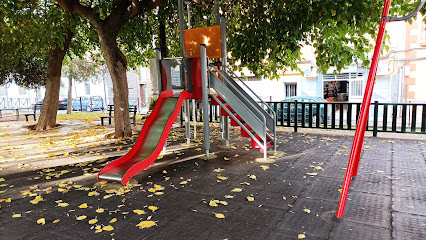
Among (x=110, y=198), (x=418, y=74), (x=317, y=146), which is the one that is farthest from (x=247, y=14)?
(x=418, y=74)

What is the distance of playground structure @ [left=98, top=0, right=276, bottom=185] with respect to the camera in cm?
546

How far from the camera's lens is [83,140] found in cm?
952

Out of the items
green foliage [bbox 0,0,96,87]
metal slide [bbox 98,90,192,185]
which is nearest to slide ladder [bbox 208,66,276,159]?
metal slide [bbox 98,90,192,185]

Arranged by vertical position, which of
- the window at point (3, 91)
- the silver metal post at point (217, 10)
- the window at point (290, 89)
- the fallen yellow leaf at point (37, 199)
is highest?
the silver metal post at point (217, 10)

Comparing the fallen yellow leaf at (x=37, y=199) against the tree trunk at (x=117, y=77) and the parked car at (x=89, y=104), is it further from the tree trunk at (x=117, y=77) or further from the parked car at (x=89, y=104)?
the parked car at (x=89, y=104)

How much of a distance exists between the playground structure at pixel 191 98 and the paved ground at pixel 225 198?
388 millimetres

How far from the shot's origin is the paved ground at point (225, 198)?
3184 millimetres

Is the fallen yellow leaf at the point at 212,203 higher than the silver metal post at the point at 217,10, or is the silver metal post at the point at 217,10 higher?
the silver metal post at the point at 217,10

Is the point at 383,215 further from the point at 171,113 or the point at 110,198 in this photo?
the point at 171,113

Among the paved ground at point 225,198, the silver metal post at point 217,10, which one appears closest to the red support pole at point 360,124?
the paved ground at point 225,198

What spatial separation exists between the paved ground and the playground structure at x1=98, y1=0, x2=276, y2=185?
39 centimetres

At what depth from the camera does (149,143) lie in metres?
5.71

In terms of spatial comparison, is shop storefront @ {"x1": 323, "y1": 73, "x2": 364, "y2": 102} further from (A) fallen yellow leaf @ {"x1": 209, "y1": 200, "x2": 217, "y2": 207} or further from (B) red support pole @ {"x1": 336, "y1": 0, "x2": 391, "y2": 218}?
(A) fallen yellow leaf @ {"x1": 209, "y1": 200, "x2": 217, "y2": 207}

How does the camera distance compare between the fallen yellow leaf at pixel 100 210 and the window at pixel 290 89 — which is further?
the window at pixel 290 89
